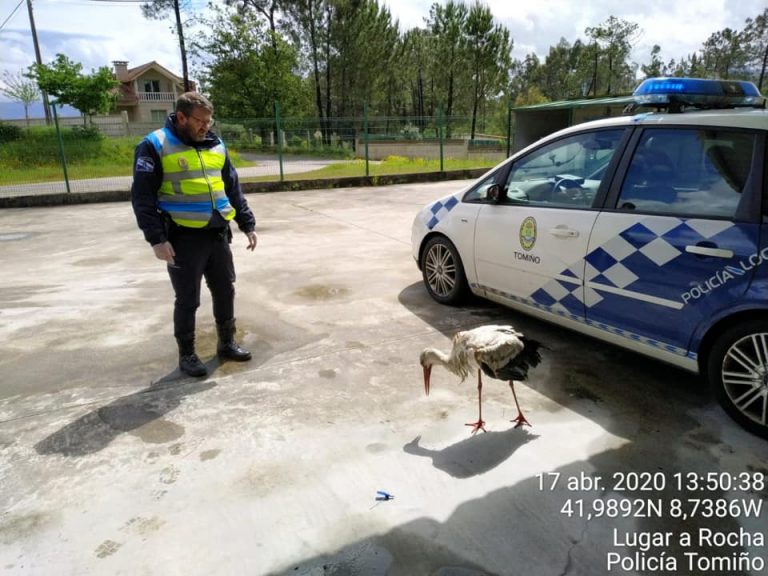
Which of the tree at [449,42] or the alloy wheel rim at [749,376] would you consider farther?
the tree at [449,42]

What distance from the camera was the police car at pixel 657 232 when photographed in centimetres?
272

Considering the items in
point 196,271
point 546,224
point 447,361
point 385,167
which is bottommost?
point 447,361

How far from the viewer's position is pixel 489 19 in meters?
34.4

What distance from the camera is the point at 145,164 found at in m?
3.27

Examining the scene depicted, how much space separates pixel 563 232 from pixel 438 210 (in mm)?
1525

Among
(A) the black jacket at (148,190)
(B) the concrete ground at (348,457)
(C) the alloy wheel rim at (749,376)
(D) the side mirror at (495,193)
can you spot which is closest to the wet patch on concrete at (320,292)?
(B) the concrete ground at (348,457)

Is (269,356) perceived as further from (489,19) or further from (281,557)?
(489,19)

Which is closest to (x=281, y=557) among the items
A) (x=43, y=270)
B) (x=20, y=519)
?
(x=20, y=519)

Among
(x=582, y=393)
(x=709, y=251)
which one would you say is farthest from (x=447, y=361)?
(x=709, y=251)

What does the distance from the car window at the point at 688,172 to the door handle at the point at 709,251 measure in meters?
0.18

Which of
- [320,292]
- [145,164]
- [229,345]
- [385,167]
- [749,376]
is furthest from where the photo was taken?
[385,167]

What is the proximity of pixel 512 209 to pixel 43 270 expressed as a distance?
18.4 ft

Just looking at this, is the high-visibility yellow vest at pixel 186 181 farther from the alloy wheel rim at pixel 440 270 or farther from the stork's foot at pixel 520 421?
the stork's foot at pixel 520 421

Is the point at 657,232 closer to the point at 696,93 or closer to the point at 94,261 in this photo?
the point at 696,93
